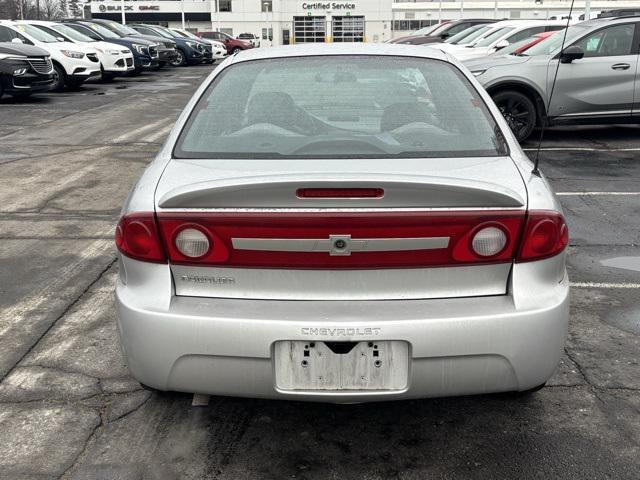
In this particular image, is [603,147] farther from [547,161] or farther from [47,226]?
[47,226]

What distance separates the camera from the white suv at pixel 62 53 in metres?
17.5

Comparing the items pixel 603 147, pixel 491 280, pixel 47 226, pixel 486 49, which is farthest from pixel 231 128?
pixel 486 49

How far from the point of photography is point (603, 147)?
405 inches

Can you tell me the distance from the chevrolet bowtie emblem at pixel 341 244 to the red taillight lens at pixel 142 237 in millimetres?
297

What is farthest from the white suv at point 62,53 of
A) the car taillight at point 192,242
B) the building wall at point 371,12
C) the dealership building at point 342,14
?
the building wall at point 371,12

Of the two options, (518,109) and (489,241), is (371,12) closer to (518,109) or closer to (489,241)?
(518,109)

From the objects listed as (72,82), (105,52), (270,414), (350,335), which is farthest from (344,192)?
(105,52)

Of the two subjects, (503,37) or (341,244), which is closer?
(341,244)

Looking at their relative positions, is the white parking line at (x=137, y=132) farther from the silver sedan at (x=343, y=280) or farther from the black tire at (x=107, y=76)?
the black tire at (x=107, y=76)

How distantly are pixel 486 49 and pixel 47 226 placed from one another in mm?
12249

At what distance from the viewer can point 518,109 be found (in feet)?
33.9

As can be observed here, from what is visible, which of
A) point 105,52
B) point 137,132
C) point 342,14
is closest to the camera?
point 137,132

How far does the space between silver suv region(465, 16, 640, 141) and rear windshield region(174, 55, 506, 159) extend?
6.79 metres

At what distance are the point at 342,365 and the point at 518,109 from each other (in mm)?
8474
